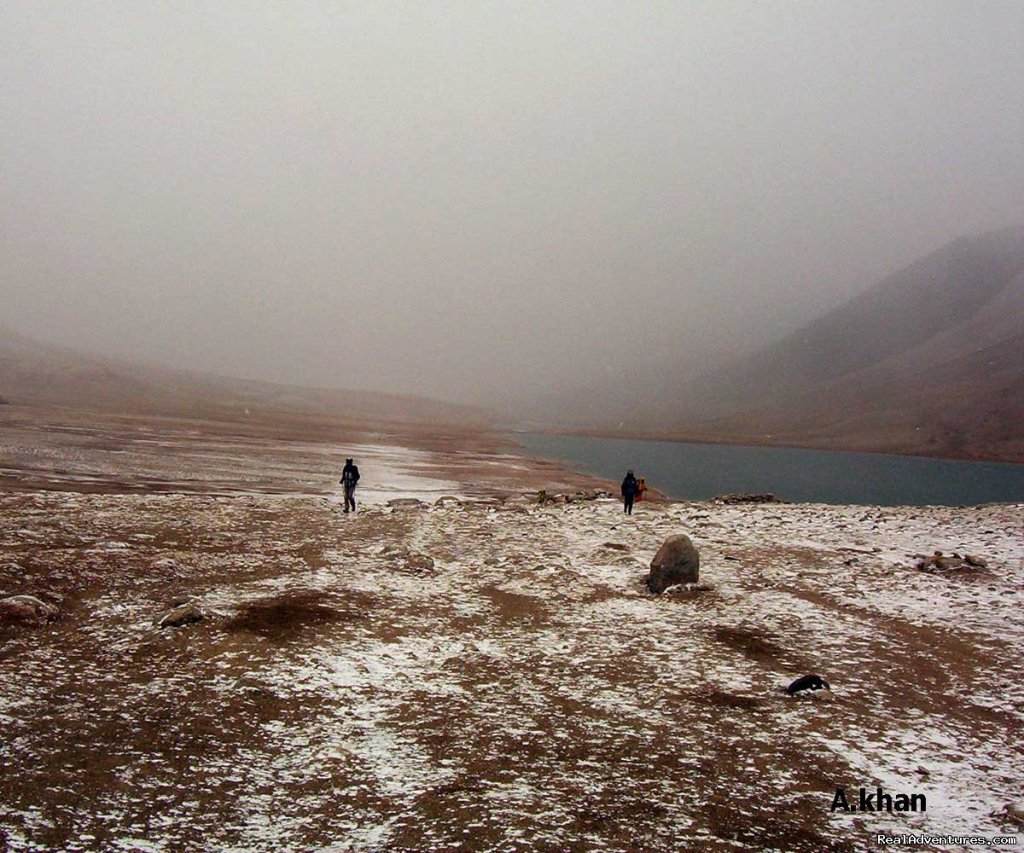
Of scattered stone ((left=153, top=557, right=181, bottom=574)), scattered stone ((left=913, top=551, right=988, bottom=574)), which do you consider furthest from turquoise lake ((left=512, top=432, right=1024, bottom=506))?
scattered stone ((left=153, top=557, right=181, bottom=574))

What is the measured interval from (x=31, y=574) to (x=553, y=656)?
14173mm

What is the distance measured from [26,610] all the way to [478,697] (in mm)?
10831

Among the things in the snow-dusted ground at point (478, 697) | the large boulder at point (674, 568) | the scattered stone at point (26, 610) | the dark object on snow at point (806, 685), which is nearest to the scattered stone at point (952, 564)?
the snow-dusted ground at point (478, 697)

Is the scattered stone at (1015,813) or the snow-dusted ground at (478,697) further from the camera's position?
the scattered stone at (1015,813)

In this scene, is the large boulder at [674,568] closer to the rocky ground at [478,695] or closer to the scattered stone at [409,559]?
the rocky ground at [478,695]

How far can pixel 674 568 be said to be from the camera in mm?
20031

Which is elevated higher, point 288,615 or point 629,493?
point 629,493

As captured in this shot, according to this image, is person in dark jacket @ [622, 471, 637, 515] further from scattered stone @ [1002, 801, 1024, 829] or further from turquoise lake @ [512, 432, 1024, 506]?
turquoise lake @ [512, 432, 1024, 506]

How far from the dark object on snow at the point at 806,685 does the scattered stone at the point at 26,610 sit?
16.7m

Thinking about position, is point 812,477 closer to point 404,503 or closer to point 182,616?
point 404,503

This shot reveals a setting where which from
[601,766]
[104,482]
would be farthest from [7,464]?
[601,766]

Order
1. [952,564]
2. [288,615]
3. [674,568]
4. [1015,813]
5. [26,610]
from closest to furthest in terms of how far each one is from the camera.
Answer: [1015,813]
[26,610]
[288,615]
[674,568]
[952,564]

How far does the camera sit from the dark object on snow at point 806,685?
41.5ft

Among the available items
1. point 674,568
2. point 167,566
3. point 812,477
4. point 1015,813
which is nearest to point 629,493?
point 674,568
